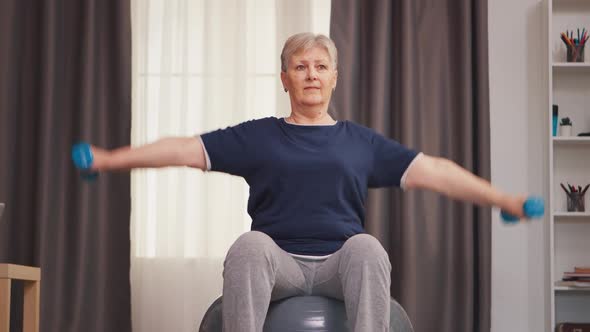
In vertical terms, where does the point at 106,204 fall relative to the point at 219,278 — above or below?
above

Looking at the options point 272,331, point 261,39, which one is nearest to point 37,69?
point 261,39

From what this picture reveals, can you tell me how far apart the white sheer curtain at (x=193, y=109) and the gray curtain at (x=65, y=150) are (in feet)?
0.26

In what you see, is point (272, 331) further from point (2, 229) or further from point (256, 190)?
point (2, 229)

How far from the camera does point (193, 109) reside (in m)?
4.28

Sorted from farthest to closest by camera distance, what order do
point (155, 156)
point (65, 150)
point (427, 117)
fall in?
point (65, 150) < point (427, 117) < point (155, 156)

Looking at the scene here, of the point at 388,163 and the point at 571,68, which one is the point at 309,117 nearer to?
the point at 388,163

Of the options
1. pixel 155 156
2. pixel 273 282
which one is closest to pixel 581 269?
pixel 273 282

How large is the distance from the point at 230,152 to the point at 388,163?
49cm

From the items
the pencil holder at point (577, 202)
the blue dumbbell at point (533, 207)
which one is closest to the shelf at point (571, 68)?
the pencil holder at point (577, 202)

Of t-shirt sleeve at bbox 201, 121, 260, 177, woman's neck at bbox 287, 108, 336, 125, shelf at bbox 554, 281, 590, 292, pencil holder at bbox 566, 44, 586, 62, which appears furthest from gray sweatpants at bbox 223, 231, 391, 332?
pencil holder at bbox 566, 44, 586, 62

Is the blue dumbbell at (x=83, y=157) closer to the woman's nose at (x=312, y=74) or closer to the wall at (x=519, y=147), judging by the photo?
the woman's nose at (x=312, y=74)

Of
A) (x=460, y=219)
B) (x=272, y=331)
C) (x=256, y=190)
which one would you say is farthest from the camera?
(x=460, y=219)

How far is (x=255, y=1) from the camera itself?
4301 millimetres

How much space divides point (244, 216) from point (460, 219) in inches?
38.6
